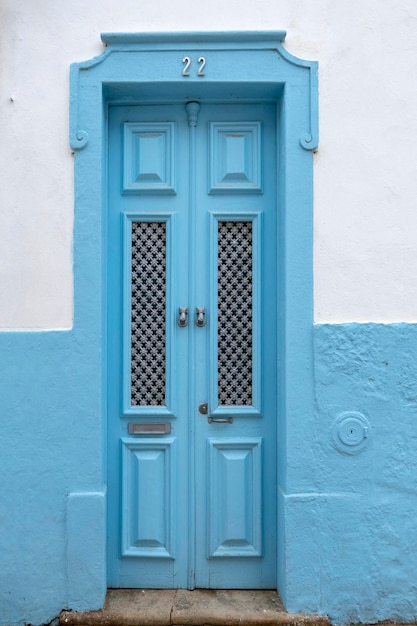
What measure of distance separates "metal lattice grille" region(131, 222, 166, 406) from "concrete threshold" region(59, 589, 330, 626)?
3.75 ft

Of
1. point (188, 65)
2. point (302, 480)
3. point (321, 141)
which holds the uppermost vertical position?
point (188, 65)

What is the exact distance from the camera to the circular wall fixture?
134 inches

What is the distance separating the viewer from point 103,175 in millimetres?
3553

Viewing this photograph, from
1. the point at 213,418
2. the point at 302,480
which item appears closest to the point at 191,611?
the point at 302,480

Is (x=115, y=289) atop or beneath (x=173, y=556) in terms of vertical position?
atop

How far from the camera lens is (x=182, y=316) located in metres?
3.61

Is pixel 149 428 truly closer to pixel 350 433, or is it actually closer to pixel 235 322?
pixel 235 322

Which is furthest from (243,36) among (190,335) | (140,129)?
(190,335)

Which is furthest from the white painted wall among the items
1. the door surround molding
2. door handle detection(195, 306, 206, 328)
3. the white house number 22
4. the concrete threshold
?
the concrete threshold

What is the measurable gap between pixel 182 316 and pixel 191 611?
1694mm

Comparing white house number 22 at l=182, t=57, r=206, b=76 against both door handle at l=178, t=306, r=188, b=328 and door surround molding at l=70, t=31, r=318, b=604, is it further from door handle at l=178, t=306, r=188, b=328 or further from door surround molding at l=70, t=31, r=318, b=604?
door handle at l=178, t=306, r=188, b=328

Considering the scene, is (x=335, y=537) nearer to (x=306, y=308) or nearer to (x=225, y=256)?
(x=306, y=308)

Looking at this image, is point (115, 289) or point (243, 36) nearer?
point (243, 36)

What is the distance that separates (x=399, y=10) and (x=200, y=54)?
1185 millimetres
